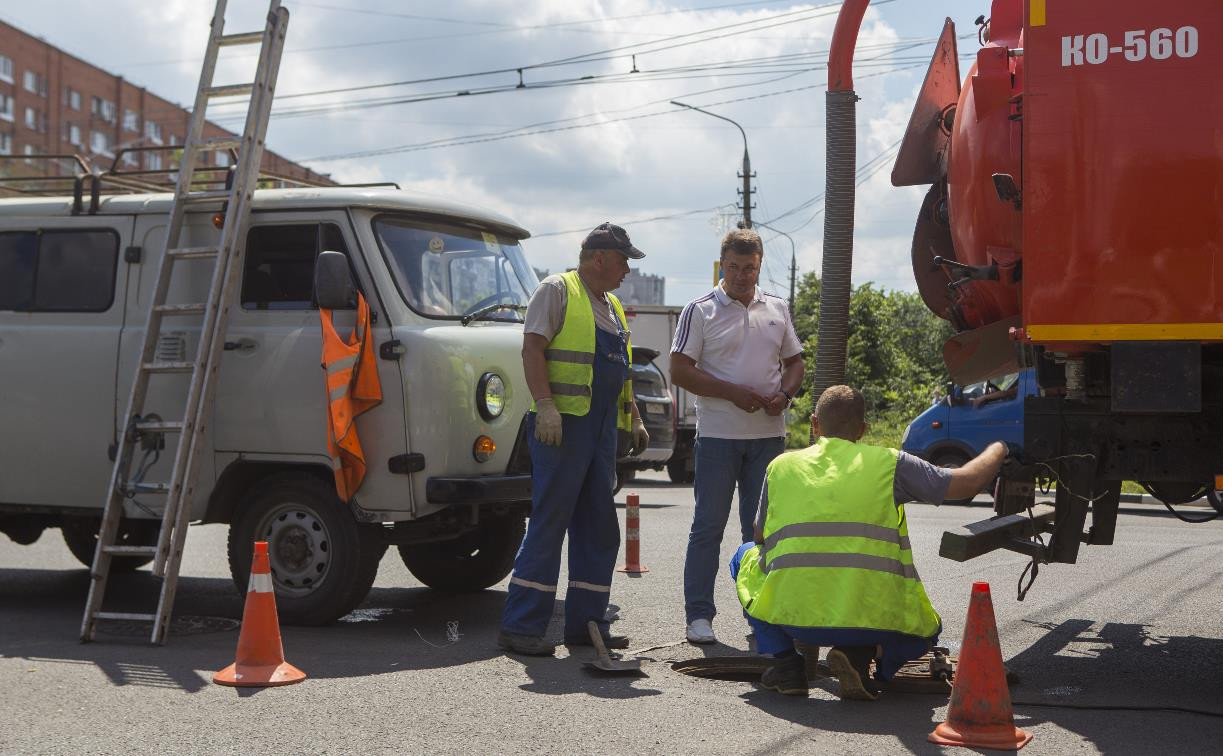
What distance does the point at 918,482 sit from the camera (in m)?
5.15

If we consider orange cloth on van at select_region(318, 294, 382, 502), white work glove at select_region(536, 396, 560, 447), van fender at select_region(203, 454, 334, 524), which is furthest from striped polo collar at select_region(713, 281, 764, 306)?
van fender at select_region(203, 454, 334, 524)

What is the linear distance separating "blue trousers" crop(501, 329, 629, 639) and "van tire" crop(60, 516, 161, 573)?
7.41 feet

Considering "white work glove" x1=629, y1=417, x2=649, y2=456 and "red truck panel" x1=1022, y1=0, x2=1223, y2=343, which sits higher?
"red truck panel" x1=1022, y1=0, x2=1223, y2=343

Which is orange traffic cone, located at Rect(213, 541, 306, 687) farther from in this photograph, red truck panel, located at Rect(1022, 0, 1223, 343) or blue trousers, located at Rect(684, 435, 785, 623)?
red truck panel, located at Rect(1022, 0, 1223, 343)

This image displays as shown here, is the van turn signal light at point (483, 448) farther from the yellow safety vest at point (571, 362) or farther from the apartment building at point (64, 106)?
the apartment building at point (64, 106)

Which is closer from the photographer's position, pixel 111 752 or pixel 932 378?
pixel 111 752

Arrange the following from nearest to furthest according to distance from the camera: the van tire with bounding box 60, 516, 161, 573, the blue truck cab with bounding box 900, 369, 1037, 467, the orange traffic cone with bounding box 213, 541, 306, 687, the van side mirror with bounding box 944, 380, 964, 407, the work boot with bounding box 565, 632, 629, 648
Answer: the orange traffic cone with bounding box 213, 541, 306, 687
the work boot with bounding box 565, 632, 629, 648
the van tire with bounding box 60, 516, 161, 573
the blue truck cab with bounding box 900, 369, 1037, 467
the van side mirror with bounding box 944, 380, 964, 407

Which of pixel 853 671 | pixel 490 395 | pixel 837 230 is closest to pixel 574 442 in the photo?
pixel 490 395

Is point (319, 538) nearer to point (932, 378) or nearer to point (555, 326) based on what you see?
point (555, 326)

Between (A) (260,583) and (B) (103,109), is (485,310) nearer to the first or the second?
(A) (260,583)

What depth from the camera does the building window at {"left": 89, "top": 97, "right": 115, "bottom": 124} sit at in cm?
7469

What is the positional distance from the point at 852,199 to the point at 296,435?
14.3 ft

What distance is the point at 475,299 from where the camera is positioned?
7.59 metres

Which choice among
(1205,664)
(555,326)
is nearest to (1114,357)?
(1205,664)
